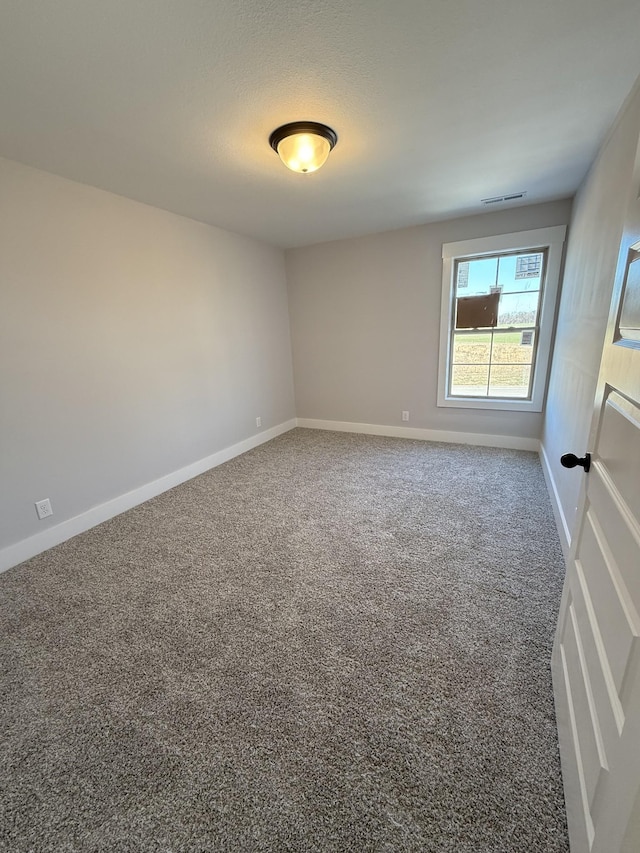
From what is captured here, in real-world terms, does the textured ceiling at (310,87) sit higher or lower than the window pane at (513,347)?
higher

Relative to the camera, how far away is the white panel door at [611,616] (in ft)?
2.20

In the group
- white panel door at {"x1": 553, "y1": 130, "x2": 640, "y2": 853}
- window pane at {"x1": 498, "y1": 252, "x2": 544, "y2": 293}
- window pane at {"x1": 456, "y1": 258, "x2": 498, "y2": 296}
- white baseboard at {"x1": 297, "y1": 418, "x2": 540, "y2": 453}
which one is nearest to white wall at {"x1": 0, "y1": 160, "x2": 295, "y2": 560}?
white baseboard at {"x1": 297, "y1": 418, "x2": 540, "y2": 453}

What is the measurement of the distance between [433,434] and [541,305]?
1691 mm

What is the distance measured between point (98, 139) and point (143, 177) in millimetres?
479

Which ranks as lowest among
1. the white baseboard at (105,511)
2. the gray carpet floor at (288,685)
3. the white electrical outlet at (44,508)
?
the gray carpet floor at (288,685)

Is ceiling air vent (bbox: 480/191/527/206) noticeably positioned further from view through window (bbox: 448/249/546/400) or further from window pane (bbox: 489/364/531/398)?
window pane (bbox: 489/364/531/398)

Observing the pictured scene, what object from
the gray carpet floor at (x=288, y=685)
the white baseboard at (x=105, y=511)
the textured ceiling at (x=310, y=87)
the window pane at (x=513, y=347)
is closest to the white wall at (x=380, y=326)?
the window pane at (x=513, y=347)

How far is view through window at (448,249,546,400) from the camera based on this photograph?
3.40 meters

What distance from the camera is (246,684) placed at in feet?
4.62

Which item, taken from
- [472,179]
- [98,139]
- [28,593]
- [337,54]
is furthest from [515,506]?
[98,139]

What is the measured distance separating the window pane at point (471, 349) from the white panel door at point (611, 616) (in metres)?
2.87

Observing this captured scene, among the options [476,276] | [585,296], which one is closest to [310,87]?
[585,296]

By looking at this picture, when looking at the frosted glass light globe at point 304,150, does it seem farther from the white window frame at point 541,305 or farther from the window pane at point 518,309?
the window pane at point 518,309

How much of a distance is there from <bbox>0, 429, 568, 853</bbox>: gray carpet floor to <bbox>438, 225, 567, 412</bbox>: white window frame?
1444mm
